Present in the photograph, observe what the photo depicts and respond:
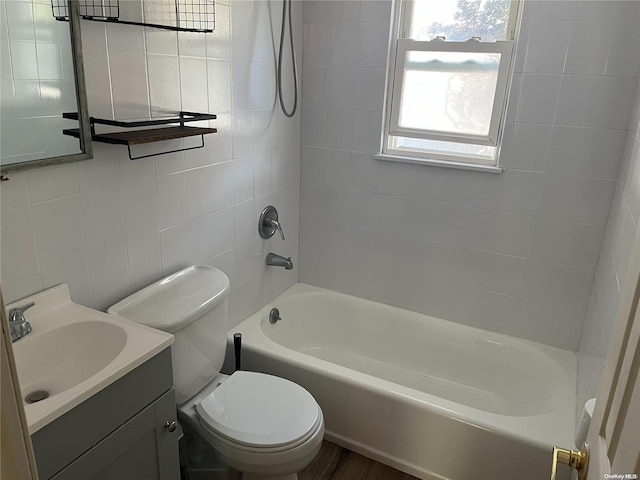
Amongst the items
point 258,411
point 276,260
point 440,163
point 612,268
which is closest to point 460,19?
point 440,163

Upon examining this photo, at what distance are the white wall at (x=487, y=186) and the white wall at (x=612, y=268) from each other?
117 mm

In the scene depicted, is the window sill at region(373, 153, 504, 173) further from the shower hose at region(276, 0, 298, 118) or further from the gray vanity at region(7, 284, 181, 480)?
the gray vanity at region(7, 284, 181, 480)

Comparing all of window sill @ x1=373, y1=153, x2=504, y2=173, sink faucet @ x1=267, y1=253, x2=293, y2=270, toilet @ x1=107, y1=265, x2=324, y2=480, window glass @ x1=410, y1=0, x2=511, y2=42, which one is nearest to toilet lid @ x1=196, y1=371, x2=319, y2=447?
toilet @ x1=107, y1=265, x2=324, y2=480

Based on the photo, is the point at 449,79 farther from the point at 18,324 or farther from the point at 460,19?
the point at 18,324

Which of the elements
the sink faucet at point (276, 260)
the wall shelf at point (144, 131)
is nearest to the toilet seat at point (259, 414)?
the sink faucet at point (276, 260)

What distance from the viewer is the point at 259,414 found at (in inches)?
67.8

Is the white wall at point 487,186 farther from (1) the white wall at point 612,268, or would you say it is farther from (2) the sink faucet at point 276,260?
(2) the sink faucet at point 276,260

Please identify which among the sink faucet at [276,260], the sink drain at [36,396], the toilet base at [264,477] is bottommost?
the toilet base at [264,477]

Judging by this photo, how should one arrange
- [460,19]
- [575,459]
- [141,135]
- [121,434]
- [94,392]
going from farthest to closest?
[460,19] < [141,135] < [121,434] < [94,392] < [575,459]

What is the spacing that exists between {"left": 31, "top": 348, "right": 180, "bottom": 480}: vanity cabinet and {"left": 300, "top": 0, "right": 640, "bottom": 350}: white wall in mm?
1484

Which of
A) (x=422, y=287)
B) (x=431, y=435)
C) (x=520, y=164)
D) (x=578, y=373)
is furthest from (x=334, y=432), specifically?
(x=520, y=164)

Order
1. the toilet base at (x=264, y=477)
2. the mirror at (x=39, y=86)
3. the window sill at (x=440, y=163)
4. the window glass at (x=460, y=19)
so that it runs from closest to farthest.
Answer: the mirror at (x=39, y=86) → the toilet base at (x=264, y=477) → the window glass at (x=460, y=19) → the window sill at (x=440, y=163)

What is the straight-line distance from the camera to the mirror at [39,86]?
1245 millimetres

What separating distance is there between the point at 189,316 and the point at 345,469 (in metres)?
0.99
